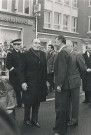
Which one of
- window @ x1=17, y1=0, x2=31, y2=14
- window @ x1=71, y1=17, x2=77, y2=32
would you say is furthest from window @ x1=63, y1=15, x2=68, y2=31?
window @ x1=17, y1=0, x2=31, y2=14

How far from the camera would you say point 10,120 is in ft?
6.05

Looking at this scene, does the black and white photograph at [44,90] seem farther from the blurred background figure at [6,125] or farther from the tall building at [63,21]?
the tall building at [63,21]

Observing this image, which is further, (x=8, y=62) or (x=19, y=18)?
(x=19, y=18)

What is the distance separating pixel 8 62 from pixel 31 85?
2166mm

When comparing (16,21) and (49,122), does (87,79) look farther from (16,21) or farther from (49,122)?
(16,21)

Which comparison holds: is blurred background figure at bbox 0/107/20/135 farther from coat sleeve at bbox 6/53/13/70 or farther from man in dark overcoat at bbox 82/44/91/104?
man in dark overcoat at bbox 82/44/91/104

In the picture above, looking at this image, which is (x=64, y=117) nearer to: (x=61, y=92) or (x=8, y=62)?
(x=61, y=92)

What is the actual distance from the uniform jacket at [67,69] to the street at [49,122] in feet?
2.96

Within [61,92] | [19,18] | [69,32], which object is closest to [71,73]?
[61,92]

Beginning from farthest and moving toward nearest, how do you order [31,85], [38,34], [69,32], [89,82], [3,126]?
[69,32], [38,34], [89,82], [31,85], [3,126]

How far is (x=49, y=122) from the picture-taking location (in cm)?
672

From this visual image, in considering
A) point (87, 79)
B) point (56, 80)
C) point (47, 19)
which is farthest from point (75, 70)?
point (47, 19)

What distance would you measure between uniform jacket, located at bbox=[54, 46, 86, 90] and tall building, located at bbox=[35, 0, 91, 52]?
2300 cm

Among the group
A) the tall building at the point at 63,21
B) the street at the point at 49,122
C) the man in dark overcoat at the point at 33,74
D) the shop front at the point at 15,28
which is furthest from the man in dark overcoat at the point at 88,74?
the tall building at the point at 63,21
